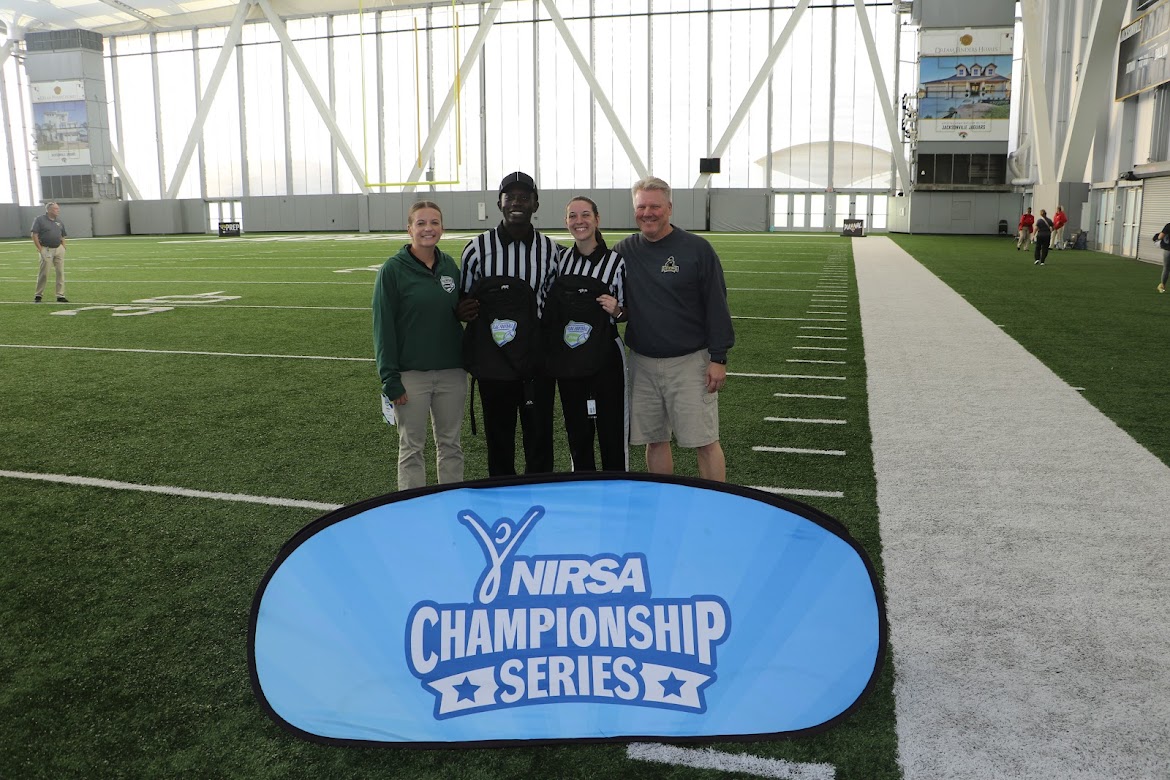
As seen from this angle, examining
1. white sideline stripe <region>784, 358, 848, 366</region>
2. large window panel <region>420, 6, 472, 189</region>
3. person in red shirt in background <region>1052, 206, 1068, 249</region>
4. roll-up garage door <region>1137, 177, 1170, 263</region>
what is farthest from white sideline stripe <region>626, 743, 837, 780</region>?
large window panel <region>420, 6, 472, 189</region>

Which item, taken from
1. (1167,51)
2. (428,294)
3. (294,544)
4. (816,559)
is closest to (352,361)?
(428,294)

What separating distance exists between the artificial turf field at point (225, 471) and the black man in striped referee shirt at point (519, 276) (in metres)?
1.19

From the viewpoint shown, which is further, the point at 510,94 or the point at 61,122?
the point at 61,122

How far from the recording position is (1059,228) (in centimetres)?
3014

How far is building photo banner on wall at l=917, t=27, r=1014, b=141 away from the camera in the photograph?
40438mm

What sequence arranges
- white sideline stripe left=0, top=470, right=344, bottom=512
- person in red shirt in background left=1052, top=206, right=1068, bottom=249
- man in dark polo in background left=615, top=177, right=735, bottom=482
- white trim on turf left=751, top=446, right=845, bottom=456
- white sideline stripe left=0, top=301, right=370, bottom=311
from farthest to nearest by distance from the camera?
person in red shirt in background left=1052, top=206, right=1068, bottom=249, white sideline stripe left=0, top=301, right=370, bottom=311, white trim on turf left=751, top=446, right=845, bottom=456, white sideline stripe left=0, top=470, right=344, bottom=512, man in dark polo in background left=615, top=177, right=735, bottom=482

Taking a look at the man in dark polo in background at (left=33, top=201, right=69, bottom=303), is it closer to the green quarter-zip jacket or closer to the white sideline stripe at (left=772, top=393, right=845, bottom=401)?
the white sideline stripe at (left=772, top=393, right=845, bottom=401)

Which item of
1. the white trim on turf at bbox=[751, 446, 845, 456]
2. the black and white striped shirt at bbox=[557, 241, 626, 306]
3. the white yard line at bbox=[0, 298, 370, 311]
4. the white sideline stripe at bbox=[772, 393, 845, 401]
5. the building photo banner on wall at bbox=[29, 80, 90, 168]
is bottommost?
the white trim on turf at bbox=[751, 446, 845, 456]

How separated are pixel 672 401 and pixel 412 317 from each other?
1251 millimetres

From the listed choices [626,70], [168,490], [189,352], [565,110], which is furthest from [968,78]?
[168,490]

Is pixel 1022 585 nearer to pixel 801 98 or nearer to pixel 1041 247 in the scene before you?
pixel 1041 247

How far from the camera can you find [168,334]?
11.7 meters

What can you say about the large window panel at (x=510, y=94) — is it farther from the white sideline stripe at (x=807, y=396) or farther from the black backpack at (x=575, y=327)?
the black backpack at (x=575, y=327)

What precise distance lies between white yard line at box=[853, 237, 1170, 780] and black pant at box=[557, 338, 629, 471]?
1.31 meters
